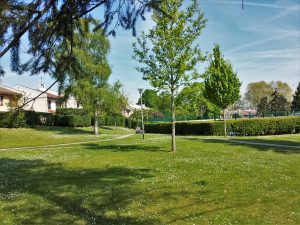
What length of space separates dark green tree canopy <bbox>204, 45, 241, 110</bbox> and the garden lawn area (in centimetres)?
1462

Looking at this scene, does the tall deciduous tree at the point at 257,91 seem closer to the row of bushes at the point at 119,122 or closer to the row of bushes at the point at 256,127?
the row of bushes at the point at 119,122

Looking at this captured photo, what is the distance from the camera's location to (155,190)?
10094mm

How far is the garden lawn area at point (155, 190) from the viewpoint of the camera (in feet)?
25.8

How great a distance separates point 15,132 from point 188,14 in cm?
2588

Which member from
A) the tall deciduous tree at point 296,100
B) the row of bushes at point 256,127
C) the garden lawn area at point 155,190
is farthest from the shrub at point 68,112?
the tall deciduous tree at point 296,100

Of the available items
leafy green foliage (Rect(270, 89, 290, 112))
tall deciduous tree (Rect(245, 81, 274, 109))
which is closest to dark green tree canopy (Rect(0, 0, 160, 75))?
leafy green foliage (Rect(270, 89, 290, 112))

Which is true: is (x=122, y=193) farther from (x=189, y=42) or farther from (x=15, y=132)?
(x=15, y=132)

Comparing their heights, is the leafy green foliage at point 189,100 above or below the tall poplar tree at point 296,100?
below

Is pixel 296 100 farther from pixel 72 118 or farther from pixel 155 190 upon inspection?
pixel 155 190

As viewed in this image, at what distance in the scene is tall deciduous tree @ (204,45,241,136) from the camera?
30.9 meters

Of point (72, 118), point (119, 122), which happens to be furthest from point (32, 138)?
point (119, 122)

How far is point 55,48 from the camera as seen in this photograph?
675 cm

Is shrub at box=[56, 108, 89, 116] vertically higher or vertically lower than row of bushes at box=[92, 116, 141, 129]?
higher

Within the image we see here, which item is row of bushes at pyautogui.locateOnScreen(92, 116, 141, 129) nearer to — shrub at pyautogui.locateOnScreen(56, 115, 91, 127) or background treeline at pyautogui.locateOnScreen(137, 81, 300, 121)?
background treeline at pyautogui.locateOnScreen(137, 81, 300, 121)
